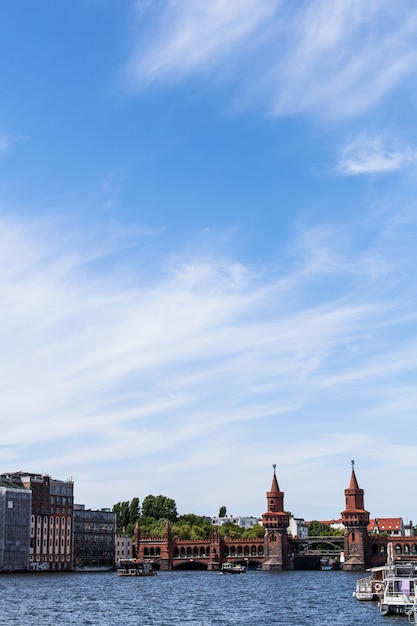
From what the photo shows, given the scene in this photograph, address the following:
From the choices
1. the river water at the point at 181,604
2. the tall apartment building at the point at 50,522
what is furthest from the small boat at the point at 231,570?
the river water at the point at 181,604

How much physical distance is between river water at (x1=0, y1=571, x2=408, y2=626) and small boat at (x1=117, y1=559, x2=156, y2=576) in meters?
28.7

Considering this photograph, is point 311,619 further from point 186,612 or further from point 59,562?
point 59,562

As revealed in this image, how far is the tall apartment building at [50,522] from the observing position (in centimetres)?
17632

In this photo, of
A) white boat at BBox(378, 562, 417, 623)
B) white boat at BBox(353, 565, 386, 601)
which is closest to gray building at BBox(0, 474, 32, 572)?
white boat at BBox(353, 565, 386, 601)

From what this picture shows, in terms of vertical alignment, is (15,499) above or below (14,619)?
above

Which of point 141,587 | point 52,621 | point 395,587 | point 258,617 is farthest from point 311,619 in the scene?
point 141,587

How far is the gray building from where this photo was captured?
168 m

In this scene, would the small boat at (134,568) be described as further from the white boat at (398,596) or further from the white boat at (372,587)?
the white boat at (398,596)

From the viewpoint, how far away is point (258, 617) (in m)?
85.6

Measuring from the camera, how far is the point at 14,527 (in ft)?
560

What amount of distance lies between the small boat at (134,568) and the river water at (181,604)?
94.3 feet

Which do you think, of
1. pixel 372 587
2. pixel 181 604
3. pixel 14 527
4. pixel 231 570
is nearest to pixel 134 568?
pixel 231 570

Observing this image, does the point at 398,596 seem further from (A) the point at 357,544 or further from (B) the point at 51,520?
(A) the point at 357,544

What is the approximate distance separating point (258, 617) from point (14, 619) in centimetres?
2451
